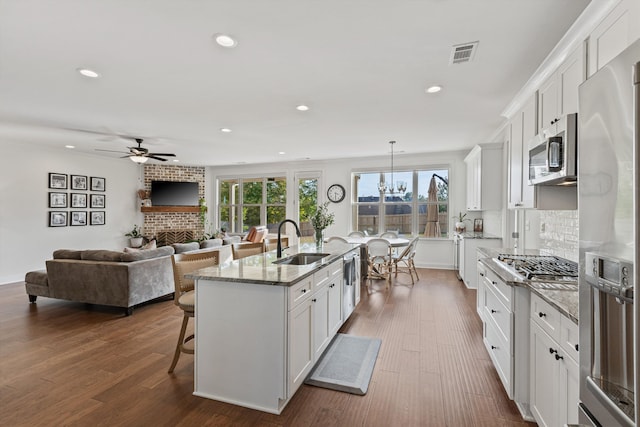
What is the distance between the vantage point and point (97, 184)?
23.4 ft

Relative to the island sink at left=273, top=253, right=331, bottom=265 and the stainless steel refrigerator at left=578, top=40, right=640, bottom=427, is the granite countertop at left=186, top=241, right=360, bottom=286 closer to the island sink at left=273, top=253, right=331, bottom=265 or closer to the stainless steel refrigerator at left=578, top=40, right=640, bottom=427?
the island sink at left=273, top=253, right=331, bottom=265

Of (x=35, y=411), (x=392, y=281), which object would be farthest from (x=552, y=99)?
(x=35, y=411)

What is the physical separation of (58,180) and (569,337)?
8.47 metres

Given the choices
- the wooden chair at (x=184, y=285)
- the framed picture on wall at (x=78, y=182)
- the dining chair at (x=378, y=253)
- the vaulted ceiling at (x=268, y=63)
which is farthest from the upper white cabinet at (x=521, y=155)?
the framed picture on wall at (x=78, y=182)

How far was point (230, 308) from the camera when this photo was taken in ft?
6.93

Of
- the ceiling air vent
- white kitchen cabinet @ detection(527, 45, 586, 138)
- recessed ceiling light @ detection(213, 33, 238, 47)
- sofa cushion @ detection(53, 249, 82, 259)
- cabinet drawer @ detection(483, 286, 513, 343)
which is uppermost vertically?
the ceiling air vent

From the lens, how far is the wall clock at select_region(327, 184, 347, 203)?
7.73 m

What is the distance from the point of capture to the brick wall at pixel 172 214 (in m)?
8.21

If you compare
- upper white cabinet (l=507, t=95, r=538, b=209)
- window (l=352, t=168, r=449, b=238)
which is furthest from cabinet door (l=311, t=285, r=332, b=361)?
window (l=352, t=168, r=449, b=238)

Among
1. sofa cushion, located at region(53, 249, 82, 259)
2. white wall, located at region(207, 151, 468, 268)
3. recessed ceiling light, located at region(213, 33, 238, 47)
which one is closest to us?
recessed ceiling light, located at region(213, 33, 238, 47)

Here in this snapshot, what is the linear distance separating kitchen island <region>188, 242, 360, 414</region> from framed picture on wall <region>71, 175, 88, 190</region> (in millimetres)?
6373

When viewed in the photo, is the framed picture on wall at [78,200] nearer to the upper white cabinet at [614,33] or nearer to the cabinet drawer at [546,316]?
A: the cabinet drawer at [546,316]

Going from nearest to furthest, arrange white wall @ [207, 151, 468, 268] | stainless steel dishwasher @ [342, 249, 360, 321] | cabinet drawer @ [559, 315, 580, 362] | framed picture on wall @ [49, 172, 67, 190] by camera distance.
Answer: cabinet drawer @ [559, 315, 580, 362] < stainless steel dishwasher @ [342, 249, 360, 321] < framed picture on wall @ [49, 172, 67, 190] < white wall @ [207, 151, 468, 268]

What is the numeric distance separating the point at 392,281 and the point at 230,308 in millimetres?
4257
